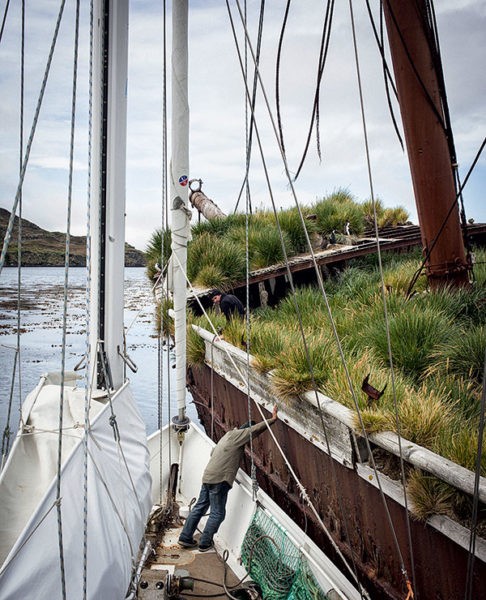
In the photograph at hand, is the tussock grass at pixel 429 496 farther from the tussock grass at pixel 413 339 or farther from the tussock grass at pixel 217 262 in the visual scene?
the tussock grass at pixel 217 262

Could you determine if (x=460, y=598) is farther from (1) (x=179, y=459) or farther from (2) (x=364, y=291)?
(2) (x=364, y=291)

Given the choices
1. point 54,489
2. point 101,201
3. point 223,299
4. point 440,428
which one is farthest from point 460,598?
point 223,299

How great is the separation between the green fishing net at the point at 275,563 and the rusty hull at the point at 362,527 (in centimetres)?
46

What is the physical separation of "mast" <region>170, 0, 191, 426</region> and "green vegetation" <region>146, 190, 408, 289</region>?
1.77 meters

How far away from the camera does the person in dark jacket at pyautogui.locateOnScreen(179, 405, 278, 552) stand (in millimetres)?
5211

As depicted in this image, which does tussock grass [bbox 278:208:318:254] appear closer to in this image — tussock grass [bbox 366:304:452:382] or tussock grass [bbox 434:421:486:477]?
tussock grass [bbox 366:304:452:382]

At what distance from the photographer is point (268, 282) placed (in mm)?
9938

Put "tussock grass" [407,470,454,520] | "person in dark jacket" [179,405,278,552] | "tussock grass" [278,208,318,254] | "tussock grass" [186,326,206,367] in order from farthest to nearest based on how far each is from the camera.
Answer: "tussock grass" [278,208,318,254], "tussock grass" [186,326,206,367], "person in dark jacket" [179,405,278,552], "tussock grass" [407,470,454,520]

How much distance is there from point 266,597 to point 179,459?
2.98 metres

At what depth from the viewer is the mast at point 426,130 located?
237 inches

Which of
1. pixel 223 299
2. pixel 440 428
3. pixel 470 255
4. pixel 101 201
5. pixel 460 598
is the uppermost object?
pixel 101 201

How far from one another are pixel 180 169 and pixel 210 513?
160 inches

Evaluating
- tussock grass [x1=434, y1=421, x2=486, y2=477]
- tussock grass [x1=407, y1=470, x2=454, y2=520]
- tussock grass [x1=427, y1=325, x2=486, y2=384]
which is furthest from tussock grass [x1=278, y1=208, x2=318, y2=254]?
tussock grass [x1=407, y1=470, x2=454, y2=520]

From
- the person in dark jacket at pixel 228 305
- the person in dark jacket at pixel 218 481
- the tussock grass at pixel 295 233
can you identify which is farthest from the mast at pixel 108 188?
the tussock grass at pixel 295 233
